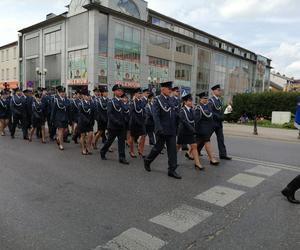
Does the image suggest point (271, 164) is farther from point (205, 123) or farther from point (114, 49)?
point (114, 49)

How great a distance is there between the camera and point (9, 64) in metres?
54.6

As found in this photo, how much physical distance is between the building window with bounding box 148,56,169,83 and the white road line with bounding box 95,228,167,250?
3880 centimetres

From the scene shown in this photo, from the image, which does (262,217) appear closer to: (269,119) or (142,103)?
(142,103)

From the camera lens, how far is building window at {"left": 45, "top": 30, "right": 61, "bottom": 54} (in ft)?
133

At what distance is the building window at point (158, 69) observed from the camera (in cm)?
4219

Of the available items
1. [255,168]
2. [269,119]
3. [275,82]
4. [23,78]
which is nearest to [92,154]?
[255,168]

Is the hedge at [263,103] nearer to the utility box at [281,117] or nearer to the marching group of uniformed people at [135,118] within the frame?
the utility box at [281,117]

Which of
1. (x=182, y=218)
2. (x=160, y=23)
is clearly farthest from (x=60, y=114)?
(x=160, y=23)

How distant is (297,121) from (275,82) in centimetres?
10440

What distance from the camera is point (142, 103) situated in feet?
29.7

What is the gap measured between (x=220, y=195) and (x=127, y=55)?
34.5 meters

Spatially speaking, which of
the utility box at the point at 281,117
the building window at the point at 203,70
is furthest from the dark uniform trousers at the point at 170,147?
the building window at the point at 203,70

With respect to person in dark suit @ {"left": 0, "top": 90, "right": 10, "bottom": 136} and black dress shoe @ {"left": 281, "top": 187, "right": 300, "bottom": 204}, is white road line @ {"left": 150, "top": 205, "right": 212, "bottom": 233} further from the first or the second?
person in dark suit @ {"left": 0, "top": 90, "right": 10, "bottom": 136}

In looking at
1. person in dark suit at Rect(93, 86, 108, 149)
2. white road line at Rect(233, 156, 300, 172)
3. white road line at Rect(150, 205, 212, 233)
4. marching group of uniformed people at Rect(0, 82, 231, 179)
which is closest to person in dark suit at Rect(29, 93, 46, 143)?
marching group of uniformed people at Rect(0, 82, 231, 179)
